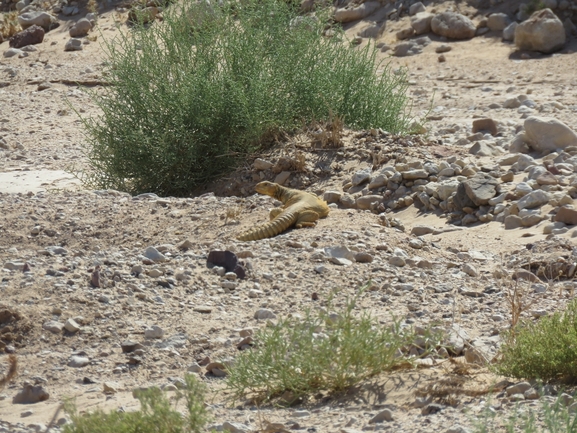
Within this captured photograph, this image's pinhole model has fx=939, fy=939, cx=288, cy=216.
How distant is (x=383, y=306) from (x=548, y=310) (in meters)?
0.79

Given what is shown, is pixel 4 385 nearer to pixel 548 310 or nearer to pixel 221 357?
pixel 221 357

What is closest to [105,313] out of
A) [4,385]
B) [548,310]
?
[4,385]

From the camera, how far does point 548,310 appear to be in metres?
4.51

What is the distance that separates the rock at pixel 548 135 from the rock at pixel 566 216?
1.66 meters

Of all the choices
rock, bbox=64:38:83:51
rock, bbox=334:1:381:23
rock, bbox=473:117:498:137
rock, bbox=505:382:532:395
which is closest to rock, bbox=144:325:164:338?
rock, bbox=505:382:532:395

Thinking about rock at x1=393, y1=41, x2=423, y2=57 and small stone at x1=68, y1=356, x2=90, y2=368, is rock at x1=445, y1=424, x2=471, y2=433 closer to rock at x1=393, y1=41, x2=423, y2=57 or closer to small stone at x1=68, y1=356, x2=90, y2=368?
small stone at x1=68, y1=356, x2=90, y2=368

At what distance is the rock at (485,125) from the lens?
29.6ft

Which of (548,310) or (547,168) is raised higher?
(548,310)

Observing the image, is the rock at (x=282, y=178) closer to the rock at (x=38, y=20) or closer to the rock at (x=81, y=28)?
the rock at (x=81, y=28)

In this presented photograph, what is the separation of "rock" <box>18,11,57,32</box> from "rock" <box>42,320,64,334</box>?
1315 cm

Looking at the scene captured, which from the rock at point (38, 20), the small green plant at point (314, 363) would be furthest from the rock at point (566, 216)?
the rock at point (38, 20)

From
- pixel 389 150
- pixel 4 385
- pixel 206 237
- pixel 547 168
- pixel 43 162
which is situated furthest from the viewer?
pixel 43 162

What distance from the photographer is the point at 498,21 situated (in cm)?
1364

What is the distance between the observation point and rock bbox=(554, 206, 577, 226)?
6.02 m
